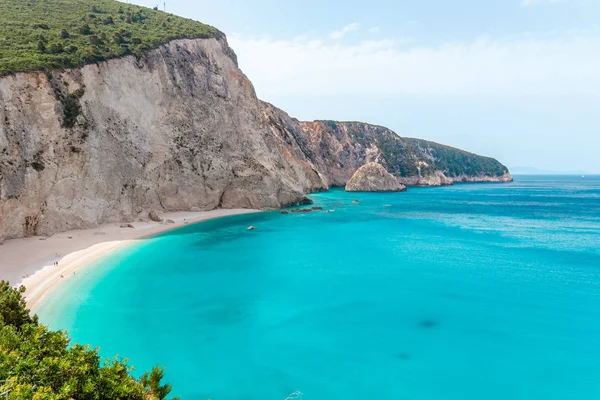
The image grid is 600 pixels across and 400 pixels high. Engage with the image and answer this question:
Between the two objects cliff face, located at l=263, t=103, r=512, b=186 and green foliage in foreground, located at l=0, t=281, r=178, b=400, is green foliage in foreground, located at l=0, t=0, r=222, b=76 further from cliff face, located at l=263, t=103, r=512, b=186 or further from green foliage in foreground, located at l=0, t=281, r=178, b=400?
cliff face, located at l=263, t=103, r=512, b=186

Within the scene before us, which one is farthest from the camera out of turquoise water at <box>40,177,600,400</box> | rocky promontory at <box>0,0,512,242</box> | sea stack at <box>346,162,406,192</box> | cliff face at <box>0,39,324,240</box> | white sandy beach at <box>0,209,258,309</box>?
sea stack at <box>346,162,406,192</box>

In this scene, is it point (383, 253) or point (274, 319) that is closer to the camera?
point (274, 319)

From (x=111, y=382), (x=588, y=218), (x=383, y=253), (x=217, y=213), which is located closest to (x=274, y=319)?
(x=111, y=382)

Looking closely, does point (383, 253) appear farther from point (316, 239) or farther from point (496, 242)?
point (496, 242)

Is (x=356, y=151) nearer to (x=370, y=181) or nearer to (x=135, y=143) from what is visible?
(x=370, y=181)

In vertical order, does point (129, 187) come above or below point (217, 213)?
above

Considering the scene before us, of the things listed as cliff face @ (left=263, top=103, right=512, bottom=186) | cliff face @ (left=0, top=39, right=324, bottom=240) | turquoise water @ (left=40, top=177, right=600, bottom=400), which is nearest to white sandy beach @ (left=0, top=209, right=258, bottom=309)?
turquoise water @ (left=40, top=177, right=600, bottom=400)

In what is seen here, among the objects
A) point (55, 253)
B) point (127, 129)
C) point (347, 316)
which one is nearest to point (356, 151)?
point (127, 129)
